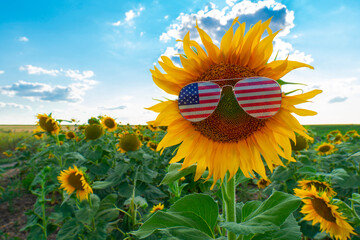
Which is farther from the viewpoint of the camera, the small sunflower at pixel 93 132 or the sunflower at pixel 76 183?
the small sunflower at pixel 93 132

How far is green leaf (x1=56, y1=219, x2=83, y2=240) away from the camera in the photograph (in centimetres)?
267

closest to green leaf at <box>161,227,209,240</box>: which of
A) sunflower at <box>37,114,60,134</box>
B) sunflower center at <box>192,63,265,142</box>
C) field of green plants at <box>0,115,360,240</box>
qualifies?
field of green plants at <box>0,115,360,240</box>

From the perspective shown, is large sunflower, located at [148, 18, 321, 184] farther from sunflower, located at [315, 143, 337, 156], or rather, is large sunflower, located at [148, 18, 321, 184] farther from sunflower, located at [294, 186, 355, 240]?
sunflower, located at [315, 143, 337, 156]

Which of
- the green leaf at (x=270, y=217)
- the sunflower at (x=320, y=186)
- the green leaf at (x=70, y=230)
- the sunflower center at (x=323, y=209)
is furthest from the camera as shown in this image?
the green leaf at (x=70, y=230)

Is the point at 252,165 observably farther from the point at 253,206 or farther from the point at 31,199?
the point at 31,199

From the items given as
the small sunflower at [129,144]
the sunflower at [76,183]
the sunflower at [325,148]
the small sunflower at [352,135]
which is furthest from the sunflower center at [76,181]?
the small sunflower at [352,135]

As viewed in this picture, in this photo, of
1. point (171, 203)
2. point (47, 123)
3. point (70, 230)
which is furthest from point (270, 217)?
point (47, 123)

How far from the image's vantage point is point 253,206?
4.64ft

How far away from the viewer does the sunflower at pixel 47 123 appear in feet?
14.0

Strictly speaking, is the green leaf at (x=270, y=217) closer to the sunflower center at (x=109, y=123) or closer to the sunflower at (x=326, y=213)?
the sunflower at (x=326, y=213)

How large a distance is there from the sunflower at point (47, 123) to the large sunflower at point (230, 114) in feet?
12.1

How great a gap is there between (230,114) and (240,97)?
126 mm

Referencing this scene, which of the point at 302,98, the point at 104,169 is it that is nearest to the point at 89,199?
the point at 104,169

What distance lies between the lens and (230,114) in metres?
1.23
